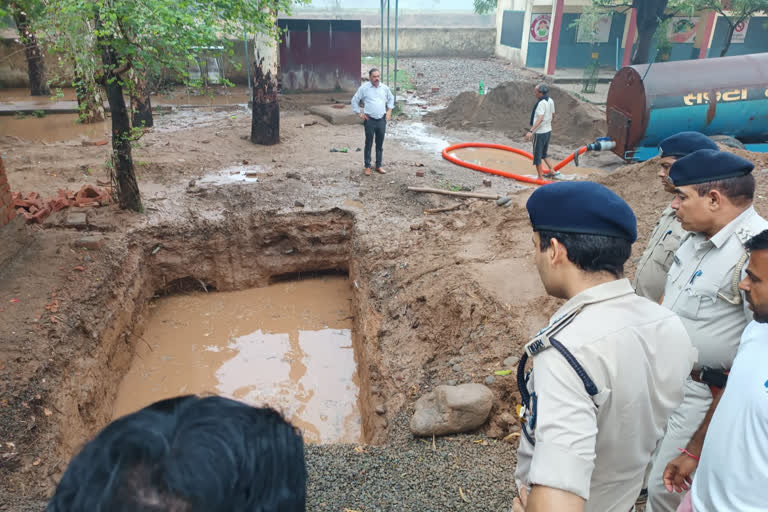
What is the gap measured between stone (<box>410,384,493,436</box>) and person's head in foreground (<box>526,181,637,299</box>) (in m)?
2.24

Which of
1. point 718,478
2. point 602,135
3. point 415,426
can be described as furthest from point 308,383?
point 602,135

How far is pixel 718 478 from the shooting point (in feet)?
5.17

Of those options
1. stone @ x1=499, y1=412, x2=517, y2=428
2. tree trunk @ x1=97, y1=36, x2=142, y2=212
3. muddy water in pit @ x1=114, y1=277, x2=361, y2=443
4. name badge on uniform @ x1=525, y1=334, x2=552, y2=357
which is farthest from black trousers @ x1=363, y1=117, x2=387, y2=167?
name badge on uniform @ x1=525, y1=334, x2=552, y2=357

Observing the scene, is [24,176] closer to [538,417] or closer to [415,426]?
[415,426]

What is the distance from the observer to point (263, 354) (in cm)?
627

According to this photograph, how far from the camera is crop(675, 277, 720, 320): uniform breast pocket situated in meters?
2.21

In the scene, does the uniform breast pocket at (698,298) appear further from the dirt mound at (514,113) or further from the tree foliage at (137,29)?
the dirt mound at (514,113)

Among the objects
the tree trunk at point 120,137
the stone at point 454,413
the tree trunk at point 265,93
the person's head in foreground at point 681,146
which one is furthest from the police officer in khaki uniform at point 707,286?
the tree trunk at point 265,93

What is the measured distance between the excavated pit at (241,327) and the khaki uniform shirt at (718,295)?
277 cm

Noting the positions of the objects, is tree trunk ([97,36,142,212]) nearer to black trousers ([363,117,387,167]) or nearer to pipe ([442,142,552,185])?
black trousers ([363,117,387,167])

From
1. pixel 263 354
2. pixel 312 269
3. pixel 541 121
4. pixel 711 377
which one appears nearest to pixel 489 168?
pixel 541 121

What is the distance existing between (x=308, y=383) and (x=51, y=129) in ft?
33.3

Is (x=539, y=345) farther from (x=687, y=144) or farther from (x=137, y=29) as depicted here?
(x=137, y=29)

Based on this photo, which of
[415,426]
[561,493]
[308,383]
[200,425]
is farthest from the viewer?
[308,383]
